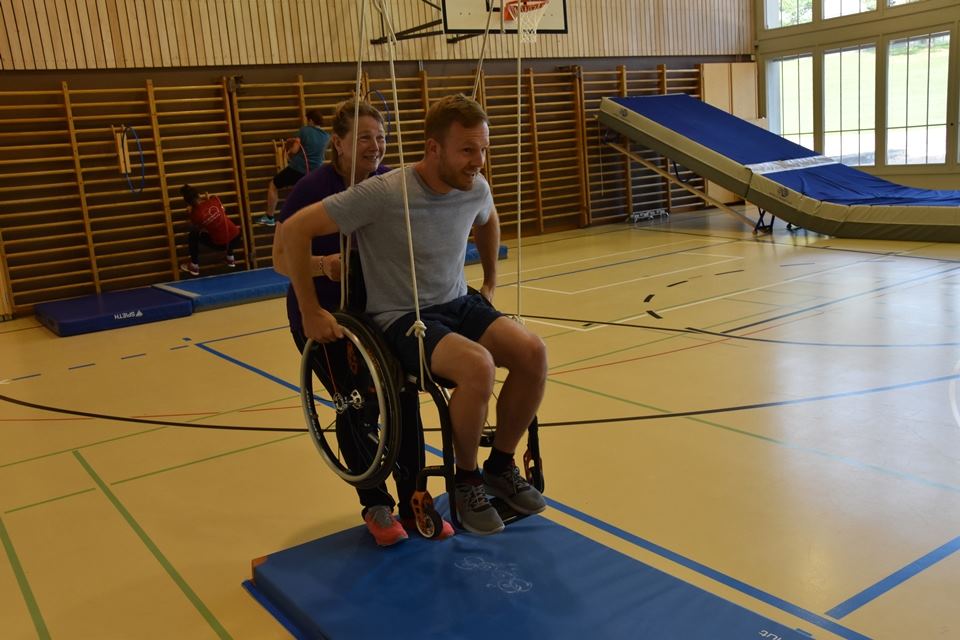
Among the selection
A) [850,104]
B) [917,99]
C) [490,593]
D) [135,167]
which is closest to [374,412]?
[490,593]

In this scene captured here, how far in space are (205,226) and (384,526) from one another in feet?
20.2

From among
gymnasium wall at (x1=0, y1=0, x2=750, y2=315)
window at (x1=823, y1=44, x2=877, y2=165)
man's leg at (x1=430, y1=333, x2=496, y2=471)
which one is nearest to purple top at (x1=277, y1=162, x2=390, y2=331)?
man's leg at (x1=430, y1=333, x2=496, y2=471)

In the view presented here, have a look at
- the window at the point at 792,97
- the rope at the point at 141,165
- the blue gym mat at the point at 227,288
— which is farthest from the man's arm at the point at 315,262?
the window at the point at 792,97

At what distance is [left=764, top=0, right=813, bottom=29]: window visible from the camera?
39.8 feet

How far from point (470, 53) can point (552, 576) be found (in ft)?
28.9

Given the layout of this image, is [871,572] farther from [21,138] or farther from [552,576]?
[21,138]

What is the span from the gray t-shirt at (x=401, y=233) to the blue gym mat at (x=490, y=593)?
2.35 ft

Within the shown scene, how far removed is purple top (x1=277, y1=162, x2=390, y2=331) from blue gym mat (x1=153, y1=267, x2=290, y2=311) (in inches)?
177

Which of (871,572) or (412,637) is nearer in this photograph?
(412,637)

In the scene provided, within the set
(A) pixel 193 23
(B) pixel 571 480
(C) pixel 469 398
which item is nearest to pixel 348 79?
(A) pixel 193 23

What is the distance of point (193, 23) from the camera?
320 inches

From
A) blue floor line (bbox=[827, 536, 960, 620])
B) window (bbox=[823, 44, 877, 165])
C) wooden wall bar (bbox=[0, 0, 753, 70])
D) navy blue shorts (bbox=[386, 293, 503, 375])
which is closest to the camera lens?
blue floor line (bbox=[827, 536, 960, 620])

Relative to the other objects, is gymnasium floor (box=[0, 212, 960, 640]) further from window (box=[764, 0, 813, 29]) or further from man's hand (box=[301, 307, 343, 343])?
window (box=[764, 0, 813, 29])

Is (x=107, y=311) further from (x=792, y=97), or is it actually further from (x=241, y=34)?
(x=792, y=97)
